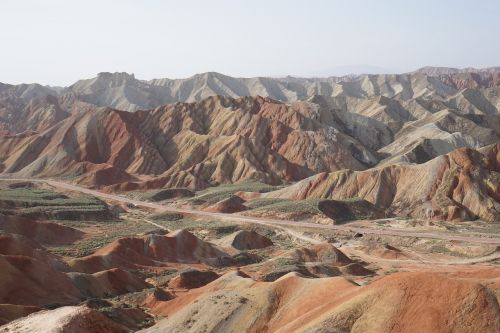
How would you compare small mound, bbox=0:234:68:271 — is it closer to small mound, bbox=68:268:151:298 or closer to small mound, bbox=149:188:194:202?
small mound, bbox=68:268:151:298

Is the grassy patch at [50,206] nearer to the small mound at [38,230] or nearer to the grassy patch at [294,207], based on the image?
the small mound at [38,230]

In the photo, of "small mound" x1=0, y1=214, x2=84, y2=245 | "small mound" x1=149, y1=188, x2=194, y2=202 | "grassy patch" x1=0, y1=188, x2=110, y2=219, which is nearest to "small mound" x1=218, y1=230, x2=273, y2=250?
"small mound" x1=0, y1=214, x2=84, y2=245

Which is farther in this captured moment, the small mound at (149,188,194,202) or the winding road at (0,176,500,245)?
the small mound at (149,188,194,202)

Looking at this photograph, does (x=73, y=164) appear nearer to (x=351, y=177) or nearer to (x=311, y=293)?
(x=351, y=177)

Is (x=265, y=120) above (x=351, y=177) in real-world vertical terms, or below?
above

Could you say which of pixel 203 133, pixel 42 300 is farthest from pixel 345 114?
pixel 42 300

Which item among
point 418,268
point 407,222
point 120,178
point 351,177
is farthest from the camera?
point 120,178
